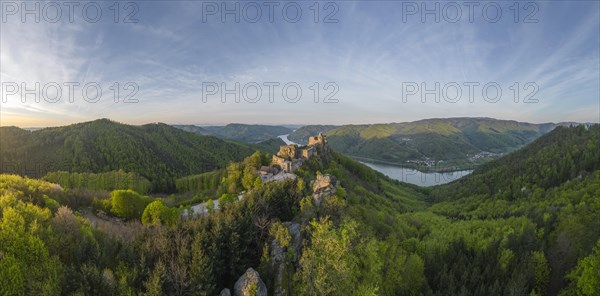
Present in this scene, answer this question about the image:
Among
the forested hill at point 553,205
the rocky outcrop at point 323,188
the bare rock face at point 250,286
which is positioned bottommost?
the forested hill at point 553,205

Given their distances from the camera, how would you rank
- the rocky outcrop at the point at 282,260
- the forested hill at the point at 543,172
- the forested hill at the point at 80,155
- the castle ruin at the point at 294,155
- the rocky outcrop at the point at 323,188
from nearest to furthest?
the rocky outcrop at the point at 282,260, the rocky outcrop at the point at 323,188, the castle ruin at the point at 294,155, the forested hill at the point at 543,172, the forested hill at the point at 80,155

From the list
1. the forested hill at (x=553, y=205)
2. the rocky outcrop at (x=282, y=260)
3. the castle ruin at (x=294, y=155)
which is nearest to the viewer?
the rocky outcrop at (x=282, y=260)

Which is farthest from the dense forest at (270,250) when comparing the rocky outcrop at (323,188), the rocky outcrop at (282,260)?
the rocky outcrop at (323,188)

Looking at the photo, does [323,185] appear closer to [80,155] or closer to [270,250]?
[270,250]

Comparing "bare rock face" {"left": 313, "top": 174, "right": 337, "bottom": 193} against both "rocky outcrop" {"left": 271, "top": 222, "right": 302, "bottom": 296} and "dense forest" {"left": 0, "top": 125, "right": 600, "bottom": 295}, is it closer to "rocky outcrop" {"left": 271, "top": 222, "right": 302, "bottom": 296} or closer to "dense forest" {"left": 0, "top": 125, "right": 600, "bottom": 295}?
"dense forest" {"left": 0, "top": 125, "right": 600, "bottom": 295}

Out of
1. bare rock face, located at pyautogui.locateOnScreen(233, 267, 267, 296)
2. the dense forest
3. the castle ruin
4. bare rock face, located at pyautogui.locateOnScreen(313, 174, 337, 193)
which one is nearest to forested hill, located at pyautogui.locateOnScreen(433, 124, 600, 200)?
the dense forest

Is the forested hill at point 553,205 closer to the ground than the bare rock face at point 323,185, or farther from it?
closer to the ground

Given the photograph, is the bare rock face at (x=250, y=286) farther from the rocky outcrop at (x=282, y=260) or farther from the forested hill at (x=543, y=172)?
the forested hill at (x=543, y=172)

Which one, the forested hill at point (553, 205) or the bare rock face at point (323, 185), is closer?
the forested hill at point (553, 205)

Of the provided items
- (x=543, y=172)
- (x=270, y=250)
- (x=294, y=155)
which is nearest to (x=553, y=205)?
(x=543, y=172)
